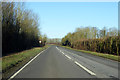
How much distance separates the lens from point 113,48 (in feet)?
72.2

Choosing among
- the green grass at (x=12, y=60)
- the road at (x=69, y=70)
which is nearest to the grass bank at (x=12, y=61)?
the green grass at (x=12, y=60)

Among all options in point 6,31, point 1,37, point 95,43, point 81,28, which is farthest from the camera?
point 81,28

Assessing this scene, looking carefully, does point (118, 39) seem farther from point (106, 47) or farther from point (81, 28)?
point (81, 28)

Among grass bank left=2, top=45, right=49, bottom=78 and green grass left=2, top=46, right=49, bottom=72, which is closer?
grass bank left=2, top=45, right=49, bottom=78

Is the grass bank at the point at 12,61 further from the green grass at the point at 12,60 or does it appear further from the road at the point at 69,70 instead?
the road at the point at 69,70

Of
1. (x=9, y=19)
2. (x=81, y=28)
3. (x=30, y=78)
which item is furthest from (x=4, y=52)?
(x=81, y=28)

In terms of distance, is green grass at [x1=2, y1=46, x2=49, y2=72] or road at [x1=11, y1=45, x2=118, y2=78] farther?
green grass at [x1=2, y1=46, x2=49, y2=72]

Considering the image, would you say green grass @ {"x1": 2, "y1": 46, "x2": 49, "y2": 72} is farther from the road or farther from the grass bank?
the road

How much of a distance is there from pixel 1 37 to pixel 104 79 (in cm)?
1601

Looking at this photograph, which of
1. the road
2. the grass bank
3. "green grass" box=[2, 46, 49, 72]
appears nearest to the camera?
the road

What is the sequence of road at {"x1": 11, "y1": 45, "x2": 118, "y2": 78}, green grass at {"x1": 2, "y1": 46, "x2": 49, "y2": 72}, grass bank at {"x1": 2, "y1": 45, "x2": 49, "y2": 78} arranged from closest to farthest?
road at {"x1": 11, "y1": 45, "x2": 118, "y2": 78} < grass bank at {"x1": 2, "y1": 45, "x2": 49, "y2": 78} < green grass at {"x1": 2, "y1": 46, "x2": 49, "y2": 72}

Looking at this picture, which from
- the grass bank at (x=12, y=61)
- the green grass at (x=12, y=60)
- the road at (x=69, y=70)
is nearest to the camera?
the road at (x=69, y=70)

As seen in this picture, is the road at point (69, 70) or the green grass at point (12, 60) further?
the green grass at point (12, 60)

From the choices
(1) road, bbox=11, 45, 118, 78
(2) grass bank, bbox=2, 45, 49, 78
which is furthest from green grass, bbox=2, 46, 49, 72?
(1) road, bbox=11, 45, 118, 78
